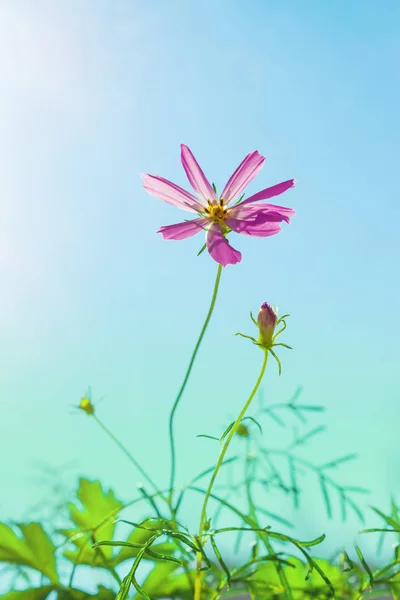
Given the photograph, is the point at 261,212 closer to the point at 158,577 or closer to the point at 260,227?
the point at 260,227

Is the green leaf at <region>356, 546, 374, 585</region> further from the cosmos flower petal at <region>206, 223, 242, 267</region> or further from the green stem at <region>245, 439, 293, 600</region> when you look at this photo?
the cosmos flower petal at <region>206, 223, 242, 267</region>

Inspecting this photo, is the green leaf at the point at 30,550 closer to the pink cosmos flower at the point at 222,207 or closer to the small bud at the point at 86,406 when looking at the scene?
the small bud at the point at 86,406

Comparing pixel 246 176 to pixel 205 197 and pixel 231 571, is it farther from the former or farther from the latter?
pixel 231 571

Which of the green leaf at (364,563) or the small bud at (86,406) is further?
the small bud at (86,406)

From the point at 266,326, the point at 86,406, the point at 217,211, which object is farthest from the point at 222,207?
the point at 86,406

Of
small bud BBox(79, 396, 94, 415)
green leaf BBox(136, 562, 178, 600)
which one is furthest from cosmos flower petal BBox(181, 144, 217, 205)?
green leaf BBox(136, 562, 178, 600)

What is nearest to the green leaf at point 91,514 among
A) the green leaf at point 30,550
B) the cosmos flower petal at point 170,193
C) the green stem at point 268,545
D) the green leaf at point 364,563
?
the green leaf at point 30,550

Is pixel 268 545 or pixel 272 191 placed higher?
pixel 272 191
